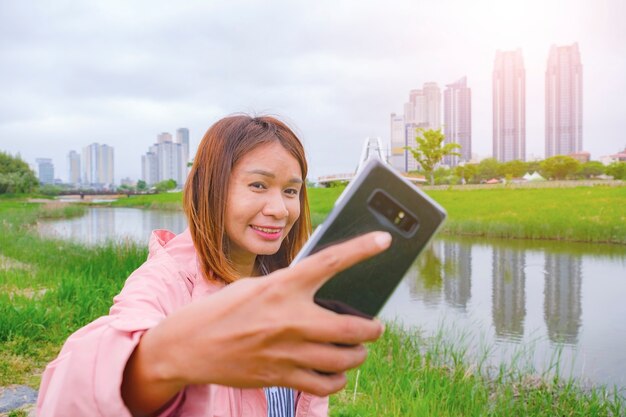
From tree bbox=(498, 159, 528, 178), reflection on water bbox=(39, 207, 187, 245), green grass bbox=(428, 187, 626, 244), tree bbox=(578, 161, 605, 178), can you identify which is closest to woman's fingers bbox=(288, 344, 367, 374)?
reflection on water bbox=(39, 207, 187, 245)

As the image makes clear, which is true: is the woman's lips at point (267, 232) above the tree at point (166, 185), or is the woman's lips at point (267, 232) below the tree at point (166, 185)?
above

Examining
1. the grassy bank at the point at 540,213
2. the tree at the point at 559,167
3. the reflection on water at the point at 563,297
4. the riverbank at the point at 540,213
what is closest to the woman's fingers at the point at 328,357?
the reflection on water at the point at 563,297

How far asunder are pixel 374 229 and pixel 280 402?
0.63 meters

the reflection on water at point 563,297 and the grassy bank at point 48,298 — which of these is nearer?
the grassy bank at point 48,298

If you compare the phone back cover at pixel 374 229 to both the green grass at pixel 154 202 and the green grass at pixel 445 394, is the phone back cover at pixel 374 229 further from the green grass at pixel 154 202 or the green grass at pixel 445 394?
the green grass at pixel 154 202

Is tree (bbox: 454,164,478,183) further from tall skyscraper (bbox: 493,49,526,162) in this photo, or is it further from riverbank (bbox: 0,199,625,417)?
riverbank (bbox: 0,199,625,417)

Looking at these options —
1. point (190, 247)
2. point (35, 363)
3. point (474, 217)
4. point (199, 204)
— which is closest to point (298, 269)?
point (190, 247)

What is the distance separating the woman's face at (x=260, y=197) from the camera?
3.24 feet

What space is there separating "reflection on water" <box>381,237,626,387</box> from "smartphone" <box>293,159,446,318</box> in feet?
10.0

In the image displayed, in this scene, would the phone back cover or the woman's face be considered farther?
the woman's face

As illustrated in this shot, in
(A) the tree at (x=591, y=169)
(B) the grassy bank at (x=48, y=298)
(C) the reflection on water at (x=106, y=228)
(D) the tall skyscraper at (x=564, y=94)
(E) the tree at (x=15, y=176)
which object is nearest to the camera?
(B) the grassy bank at (x=48, y=298)

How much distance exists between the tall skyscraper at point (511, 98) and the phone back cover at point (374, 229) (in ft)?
174

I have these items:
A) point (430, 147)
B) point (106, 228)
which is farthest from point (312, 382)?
point (430, 147)

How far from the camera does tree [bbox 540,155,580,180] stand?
28.4 meters
